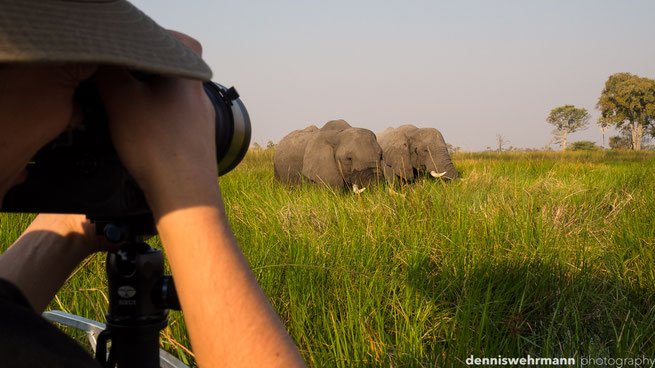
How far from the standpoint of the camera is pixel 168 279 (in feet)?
2.45

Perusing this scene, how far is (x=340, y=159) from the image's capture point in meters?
7.45

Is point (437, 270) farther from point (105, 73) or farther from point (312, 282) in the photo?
point (105, 73)

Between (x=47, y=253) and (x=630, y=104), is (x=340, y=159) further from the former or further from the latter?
(x=630, y=104)

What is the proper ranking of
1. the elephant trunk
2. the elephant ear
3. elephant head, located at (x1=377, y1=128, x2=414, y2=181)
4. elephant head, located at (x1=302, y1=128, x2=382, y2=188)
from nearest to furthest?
elephant head, located at (x1=302, y1=128, x2=382, y2=188) < the elephant ear < the elephant trunk < elephant head, located at (x1=377, y1=128, x2=414, y2=181)

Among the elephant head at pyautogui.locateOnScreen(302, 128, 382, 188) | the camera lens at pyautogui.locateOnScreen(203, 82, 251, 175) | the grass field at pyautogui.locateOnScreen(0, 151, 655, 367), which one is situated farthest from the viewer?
the elephant head at pyautogui.locateOnScreen(302, 128, 382, 188)

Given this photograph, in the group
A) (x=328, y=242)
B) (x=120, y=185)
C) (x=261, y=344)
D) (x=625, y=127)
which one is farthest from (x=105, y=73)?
(x=625, y=127)

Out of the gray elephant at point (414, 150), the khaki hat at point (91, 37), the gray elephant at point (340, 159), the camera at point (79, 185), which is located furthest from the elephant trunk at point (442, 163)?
the khaki hat at point (91, 37)

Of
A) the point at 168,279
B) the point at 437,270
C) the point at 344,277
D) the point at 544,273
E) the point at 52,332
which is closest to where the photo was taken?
the point at 52,332

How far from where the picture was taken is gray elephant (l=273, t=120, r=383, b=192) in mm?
7227

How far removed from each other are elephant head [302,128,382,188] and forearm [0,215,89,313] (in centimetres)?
624

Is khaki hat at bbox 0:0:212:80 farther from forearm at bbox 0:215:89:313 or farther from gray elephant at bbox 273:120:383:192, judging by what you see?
gray elephant at bbox 273:120:383:192

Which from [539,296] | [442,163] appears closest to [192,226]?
[539,296]

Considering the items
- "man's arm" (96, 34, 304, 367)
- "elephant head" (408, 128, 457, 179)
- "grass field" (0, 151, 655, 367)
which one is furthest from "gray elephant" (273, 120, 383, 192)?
"man's arm" (96, 34, 304, 367)

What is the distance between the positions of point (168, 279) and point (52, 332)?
33 centimetres
